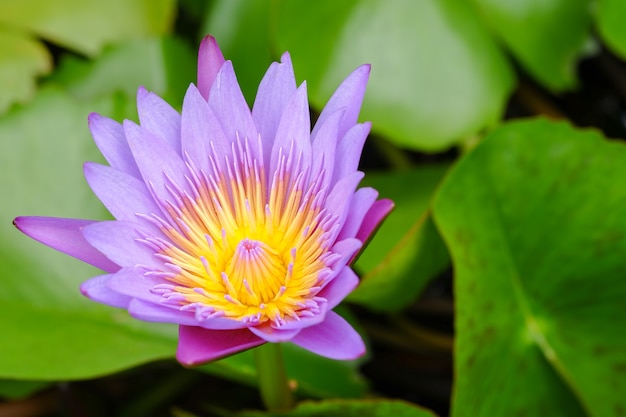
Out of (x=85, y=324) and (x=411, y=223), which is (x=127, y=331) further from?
(x=411, y=223)

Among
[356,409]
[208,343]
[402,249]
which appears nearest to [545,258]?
[402,249]

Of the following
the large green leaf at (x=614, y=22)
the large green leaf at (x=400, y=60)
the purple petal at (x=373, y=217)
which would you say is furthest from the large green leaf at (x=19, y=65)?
the large green leaf at (x=614, y=22)

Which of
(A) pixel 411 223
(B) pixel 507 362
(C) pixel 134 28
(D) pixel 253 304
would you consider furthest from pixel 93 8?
(B) pixel 507 362

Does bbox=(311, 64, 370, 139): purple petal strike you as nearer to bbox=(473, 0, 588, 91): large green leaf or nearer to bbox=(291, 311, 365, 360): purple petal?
bbox=(291, 311, 365, 360): purple petal

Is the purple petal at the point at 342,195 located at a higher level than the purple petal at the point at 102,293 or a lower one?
higher

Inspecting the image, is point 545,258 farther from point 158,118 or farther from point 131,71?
point 131,71

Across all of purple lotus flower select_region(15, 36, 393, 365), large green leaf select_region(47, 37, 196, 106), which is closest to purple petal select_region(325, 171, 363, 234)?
purple lotus flower select_region(15, 36, 393, 365)

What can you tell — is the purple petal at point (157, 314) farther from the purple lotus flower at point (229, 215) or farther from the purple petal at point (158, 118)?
the purple petal at point (158, 118)
